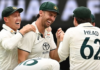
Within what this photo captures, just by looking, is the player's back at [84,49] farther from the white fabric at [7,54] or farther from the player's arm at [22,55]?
the white fabric at [7,54]

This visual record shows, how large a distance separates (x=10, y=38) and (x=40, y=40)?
47cm

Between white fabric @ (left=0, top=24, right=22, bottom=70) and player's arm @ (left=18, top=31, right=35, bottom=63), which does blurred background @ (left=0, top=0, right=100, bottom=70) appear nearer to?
white fabric @ (left=0, top=24, right=22, bottom=70)

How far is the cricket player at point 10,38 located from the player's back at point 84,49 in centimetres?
72

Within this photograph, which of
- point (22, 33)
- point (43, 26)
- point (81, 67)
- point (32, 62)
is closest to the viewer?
point (32, 62)

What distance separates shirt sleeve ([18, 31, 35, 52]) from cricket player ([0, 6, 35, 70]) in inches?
3.4

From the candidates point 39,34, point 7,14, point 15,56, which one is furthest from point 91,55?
point 7,14

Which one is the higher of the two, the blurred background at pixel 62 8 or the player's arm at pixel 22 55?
the blurred background at pixel 62 8

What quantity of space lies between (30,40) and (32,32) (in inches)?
5.1

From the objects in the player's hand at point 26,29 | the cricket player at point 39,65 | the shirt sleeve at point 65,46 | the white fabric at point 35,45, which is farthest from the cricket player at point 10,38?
the cricket player at point 39,65

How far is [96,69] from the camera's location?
3.70 meters

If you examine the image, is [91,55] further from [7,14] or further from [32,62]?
[7,14]

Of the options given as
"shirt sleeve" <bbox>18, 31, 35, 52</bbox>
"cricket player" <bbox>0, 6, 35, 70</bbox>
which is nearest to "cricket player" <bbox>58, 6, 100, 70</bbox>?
"shirt sleeve" <bbox>18, 31, 35, 52</bbox>

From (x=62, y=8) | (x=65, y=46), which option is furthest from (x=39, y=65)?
(x=62, y=8)

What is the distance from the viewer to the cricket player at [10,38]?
3.86 m
